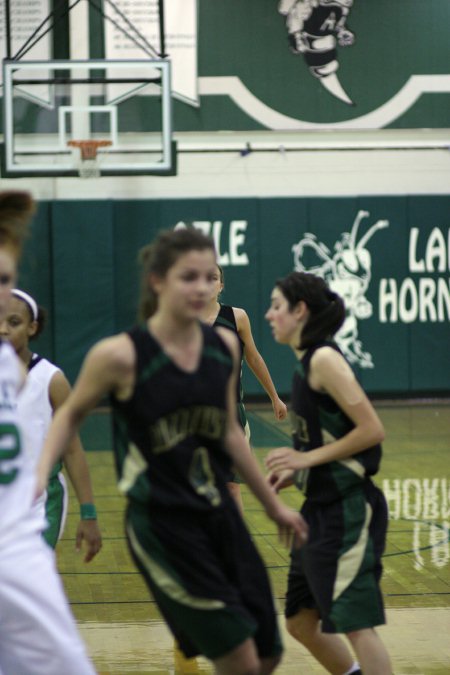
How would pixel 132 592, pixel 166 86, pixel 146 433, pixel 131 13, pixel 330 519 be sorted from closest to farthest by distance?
pixel 146 433
pixel 330 519
pixel 132 592
pixel 166 86
pixel 131 13

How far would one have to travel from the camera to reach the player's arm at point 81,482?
3768 millimetres

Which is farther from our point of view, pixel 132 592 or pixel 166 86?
pixel 166 86

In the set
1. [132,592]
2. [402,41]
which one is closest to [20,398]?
[132,592]

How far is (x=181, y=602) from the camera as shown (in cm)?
312

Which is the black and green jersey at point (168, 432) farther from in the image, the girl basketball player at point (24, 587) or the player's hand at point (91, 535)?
the player's hand at point (91, 535)

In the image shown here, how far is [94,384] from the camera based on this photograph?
10.0 ft

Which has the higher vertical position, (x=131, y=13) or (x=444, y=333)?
(x=131, y=13)

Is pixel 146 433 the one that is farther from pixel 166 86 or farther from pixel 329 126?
pixel 329 126

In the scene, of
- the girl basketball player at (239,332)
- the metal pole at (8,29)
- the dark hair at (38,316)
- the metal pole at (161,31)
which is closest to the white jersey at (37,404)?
the dark hair at (38,316)

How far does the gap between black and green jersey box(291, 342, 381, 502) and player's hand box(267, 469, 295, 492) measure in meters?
0.07

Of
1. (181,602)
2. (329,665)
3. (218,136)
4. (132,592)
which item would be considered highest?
(218,136)

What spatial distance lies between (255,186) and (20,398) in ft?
37.5

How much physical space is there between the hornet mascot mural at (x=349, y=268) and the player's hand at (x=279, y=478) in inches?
438

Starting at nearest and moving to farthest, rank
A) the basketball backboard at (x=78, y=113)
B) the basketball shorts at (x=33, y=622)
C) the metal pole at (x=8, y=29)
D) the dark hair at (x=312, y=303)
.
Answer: the basketball shorts at (x=33, y=622), the dark hair at (x=312, y=303), the basketball backboard at (x=78, y=113), the metal pole at (x=8, y=29)
